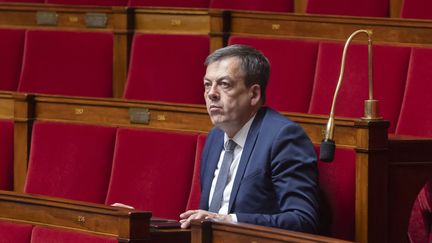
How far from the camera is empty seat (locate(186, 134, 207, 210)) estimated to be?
32.7 inches

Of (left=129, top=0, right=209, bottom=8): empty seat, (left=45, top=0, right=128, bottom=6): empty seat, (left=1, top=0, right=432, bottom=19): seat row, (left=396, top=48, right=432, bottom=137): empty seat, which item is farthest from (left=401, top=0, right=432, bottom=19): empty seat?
(left=45, top=0, right=128, bottom=6): empty seat

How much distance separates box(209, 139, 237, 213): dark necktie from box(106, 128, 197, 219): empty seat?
10 centimetres

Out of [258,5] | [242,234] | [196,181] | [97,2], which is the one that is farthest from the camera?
[97,2]

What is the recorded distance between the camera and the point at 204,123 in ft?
2.75

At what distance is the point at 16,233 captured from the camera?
708mm

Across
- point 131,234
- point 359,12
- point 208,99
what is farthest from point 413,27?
point 131,234

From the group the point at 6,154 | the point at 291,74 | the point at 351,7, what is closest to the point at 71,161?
the point at 6,154

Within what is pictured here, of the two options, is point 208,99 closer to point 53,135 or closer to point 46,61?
point 53,135

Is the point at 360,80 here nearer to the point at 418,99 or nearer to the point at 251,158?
the point at 418,99

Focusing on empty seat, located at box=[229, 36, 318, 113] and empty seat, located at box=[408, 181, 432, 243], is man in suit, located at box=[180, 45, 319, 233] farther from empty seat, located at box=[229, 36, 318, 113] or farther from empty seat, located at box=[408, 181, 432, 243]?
empty seat, located at box=[229, 36, 318, 113]

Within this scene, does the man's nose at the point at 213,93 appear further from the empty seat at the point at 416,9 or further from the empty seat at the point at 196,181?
the empty seat at the point at 416,9

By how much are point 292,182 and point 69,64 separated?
1.59 ft

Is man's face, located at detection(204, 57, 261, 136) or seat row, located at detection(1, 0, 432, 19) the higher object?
seat row, located at detection(1, 0, 432, 19)

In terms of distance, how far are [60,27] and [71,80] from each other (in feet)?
0.21
